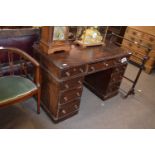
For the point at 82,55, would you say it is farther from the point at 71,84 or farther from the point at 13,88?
the point at 13,88

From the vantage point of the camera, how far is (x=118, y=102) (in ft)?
7.55

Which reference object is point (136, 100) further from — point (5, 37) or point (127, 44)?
point (5, 37)

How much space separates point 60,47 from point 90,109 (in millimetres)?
814

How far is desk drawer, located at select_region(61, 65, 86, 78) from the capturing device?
152 cm

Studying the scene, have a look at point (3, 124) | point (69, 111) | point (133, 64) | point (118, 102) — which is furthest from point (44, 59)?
point (133, 64)

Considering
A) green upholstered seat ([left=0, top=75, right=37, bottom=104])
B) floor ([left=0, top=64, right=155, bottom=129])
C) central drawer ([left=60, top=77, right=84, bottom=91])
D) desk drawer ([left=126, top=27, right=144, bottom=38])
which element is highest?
desk drawer ([left=126, top=27, right=144, bottom=38])

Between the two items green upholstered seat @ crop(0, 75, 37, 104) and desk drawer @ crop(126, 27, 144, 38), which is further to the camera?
desk drawer @ crop(126, 27, 144, 38)

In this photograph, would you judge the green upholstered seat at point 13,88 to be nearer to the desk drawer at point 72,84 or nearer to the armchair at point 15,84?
the armchair at point 15,84

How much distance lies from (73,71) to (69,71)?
46 mm

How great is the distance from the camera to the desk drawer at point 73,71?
1.52 meters

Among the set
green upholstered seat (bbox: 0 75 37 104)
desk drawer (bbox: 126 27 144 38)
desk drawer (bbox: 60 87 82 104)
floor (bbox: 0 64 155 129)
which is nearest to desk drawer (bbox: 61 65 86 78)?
desk drawer (bbox: 60 87 82 104)

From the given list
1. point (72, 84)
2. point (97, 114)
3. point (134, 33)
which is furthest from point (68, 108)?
point (134, 33)

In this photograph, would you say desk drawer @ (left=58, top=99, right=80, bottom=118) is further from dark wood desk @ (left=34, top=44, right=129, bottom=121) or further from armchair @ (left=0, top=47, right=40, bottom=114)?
armchair @ (left=0, top=47, right=40, bottom=114)

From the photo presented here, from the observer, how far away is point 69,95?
1.69 meters
